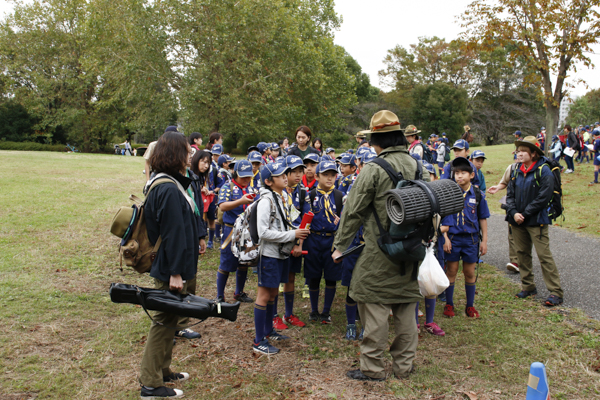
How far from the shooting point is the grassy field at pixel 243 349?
3832mm

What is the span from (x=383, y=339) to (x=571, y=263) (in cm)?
569

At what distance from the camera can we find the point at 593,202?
13227mm

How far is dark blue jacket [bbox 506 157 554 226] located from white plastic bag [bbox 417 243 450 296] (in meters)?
2.81

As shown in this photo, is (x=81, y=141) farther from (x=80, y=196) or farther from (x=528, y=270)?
(x=528, y=270)

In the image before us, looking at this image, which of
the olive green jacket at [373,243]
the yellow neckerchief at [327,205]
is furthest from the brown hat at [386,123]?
the yellow neckerchief at [327,205]

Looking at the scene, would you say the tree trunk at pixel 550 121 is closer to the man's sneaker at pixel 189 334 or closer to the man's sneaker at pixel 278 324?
the man's sneaker at pixel 278 324

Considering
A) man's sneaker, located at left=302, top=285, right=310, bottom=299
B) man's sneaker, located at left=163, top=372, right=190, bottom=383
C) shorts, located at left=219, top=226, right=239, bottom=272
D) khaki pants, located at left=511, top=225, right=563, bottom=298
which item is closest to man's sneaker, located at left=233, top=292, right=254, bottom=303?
shorts, located at left=219, top=226, right=239, bottom=272

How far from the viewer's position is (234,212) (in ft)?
20.5

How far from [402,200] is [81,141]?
50.0m

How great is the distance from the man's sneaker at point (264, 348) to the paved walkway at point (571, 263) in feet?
13.6

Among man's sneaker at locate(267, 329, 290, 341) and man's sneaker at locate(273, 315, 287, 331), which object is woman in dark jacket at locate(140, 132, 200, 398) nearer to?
man's sneaker at locate(267, 329, 290, 341)

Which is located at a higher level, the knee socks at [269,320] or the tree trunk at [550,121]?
the tree trunk at [550,121]

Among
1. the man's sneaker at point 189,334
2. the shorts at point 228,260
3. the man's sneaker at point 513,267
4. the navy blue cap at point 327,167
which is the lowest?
the man's sneaker at point 189,334

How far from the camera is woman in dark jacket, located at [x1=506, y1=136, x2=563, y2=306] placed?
5.89m
